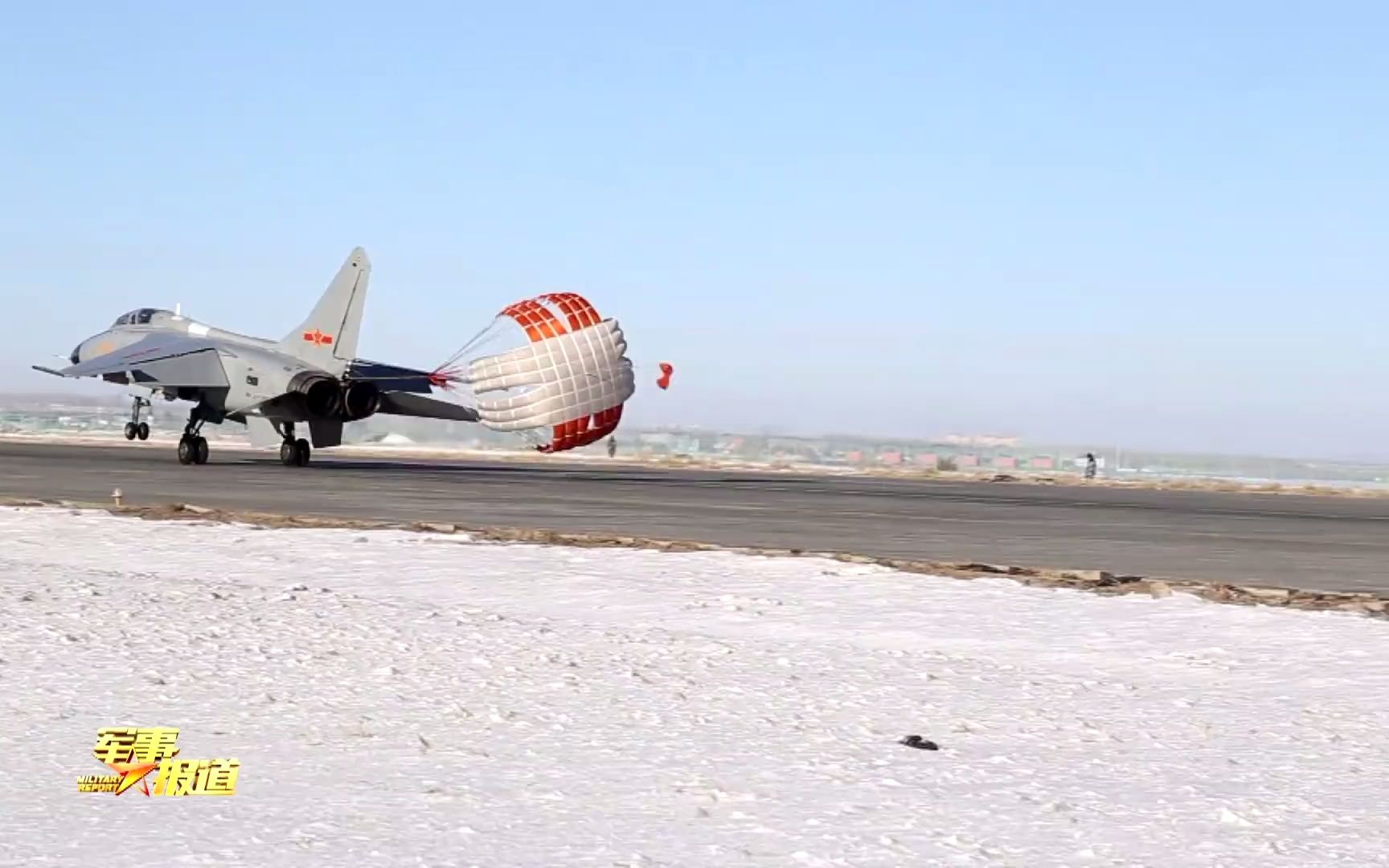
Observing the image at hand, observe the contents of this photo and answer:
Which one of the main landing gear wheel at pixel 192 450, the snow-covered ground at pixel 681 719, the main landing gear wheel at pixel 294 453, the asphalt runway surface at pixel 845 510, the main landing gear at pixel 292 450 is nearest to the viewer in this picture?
the snow-covered ground at pixel 681 719

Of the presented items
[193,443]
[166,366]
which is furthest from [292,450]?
[166,366]

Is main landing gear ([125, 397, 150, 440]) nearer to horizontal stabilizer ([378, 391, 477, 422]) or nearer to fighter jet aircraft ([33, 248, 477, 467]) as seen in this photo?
fighter jet aircraft ([33, 248, 477, 467])

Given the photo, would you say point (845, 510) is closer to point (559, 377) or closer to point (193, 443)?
point (559, 377)

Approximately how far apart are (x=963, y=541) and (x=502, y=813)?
16037mm

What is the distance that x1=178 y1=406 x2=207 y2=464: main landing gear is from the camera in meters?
43.8

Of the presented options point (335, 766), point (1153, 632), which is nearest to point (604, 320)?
point (1153, 632)

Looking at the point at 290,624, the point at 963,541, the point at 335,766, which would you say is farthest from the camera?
the point at 963,541

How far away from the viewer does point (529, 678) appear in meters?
9.74

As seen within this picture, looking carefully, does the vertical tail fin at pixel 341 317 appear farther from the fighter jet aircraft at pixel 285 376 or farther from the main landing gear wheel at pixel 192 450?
the main landing gear wheel at pixel 192 450

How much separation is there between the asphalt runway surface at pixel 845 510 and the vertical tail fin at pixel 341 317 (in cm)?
319

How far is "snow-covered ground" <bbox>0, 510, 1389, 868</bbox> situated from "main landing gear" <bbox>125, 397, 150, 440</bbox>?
102 feet

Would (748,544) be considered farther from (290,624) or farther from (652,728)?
(652,728)

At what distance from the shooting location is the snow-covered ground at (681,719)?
249 inches

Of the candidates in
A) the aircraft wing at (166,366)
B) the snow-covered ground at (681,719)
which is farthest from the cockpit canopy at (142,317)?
the snow-covered ground at (681,719)
